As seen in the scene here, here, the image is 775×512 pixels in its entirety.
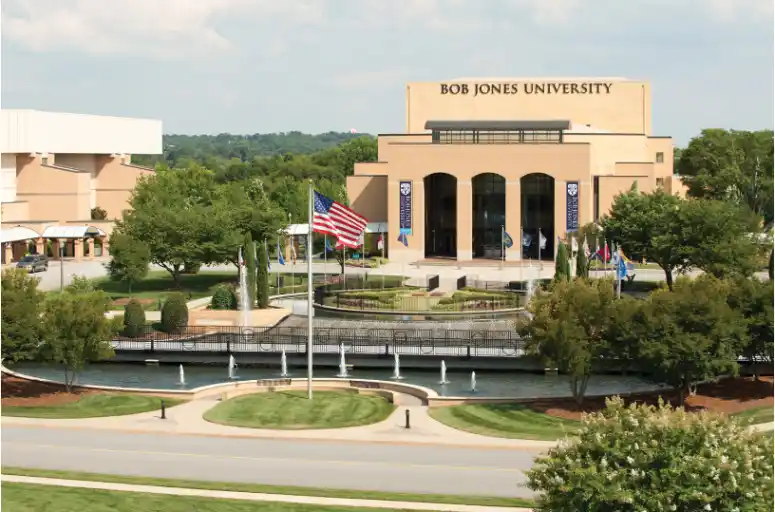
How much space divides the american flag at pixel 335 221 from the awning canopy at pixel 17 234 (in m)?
51.3

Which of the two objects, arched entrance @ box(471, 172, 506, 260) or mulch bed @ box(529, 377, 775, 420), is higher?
arched entrance @ box(471, 172, 506, 260)

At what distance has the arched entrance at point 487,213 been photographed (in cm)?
10475

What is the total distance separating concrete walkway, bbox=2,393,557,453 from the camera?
133 feet

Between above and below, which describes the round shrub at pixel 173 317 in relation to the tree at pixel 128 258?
below

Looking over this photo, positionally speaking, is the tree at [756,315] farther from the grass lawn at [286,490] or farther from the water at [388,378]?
the grass lawn at [286,490]

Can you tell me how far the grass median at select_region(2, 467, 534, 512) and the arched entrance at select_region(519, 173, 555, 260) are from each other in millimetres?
70333

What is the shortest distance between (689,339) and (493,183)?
203 feet

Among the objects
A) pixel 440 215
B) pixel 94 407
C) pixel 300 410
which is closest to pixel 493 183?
pixel 440 215

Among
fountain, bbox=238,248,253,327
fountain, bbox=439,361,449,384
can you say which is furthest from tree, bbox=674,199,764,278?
fountain, bbox=238,248,253,327

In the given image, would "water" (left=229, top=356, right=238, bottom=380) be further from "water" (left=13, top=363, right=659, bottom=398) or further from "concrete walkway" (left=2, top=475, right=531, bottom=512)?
"concrete walkway" (left=2, top=475, right=531, bottom=512)

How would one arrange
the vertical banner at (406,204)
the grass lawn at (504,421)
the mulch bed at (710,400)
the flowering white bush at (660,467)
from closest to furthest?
the flowering white bush at (660,467), the grass lawn at (504,421), the mulch bed at (710,400), the vertical banner at (406,204)

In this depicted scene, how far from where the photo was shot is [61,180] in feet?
371

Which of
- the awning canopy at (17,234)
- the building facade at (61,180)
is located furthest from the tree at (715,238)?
the awning canopy at (17,234)

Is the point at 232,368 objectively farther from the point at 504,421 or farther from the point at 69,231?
the point at 69,231
